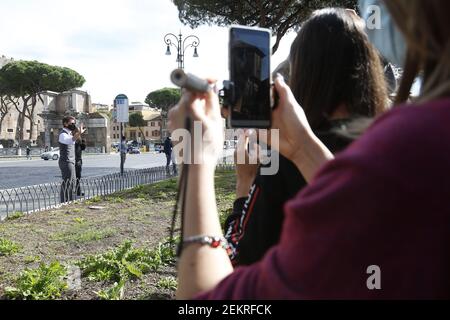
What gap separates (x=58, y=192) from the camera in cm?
1012

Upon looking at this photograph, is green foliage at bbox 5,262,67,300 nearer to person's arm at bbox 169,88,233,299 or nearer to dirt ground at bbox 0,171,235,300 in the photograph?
dirt ground at bbox 0,171,235,300

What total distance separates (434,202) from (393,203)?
1.7 inches

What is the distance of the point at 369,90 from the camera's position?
1.54m

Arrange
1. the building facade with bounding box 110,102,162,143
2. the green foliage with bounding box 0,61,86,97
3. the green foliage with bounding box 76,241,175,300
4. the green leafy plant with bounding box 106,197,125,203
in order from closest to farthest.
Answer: the green foliage with bounding box 76,241,175,300, the green leafy plant with bounding box 106,197,125,203, the green foliage with bounding box 0,61,86,97, the building facade with bounding box 110,102,162,143

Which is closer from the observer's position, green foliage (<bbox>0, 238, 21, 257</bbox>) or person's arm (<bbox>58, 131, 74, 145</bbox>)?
green foliage (<bbox>0, 238, 21, 257</bbox>)

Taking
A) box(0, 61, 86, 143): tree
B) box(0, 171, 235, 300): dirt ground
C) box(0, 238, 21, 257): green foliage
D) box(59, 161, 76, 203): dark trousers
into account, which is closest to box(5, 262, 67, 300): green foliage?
box(0, 171, 235, 300): dirt ground

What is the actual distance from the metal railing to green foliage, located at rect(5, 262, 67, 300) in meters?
4.45

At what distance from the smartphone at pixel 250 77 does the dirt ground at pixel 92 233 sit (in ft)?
8.98

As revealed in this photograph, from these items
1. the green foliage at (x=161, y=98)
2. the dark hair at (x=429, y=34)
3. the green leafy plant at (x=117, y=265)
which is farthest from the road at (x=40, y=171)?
the green foliage at (x=161, y=98)

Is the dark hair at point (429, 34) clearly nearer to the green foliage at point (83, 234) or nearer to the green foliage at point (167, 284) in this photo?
the green foliage at point (167, 284)

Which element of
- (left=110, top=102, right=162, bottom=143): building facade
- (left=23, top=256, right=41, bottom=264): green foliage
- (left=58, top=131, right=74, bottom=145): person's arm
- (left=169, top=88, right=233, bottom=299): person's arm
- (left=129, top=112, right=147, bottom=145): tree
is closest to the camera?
(left=169, top=88, right=233, bottom=299): person's arm

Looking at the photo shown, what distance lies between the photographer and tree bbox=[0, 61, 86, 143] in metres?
55.1

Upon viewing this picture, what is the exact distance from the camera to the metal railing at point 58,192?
887 centimetres

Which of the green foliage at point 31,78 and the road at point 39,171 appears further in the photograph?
the green foliage at point 31,78
